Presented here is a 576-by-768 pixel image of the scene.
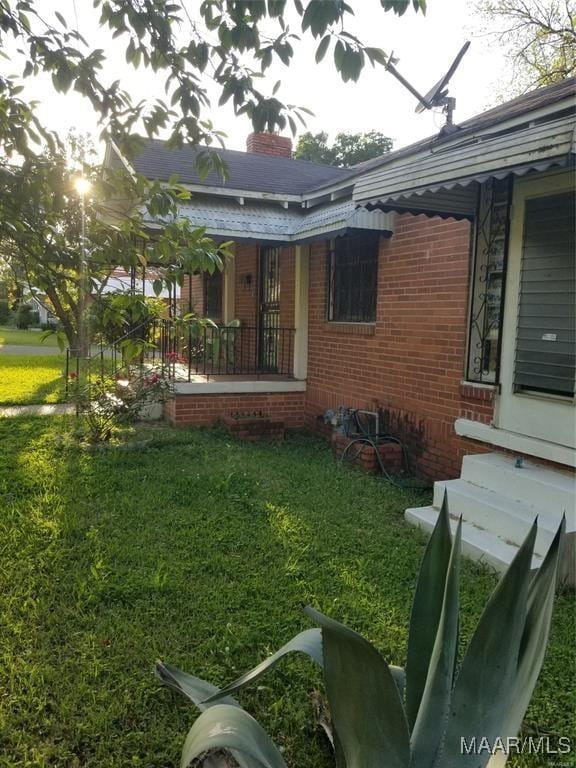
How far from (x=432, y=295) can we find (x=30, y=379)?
33.2 feet

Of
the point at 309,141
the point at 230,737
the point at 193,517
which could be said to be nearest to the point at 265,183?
the point at 193,517

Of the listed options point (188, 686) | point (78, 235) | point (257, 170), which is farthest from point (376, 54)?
point (257, 170)

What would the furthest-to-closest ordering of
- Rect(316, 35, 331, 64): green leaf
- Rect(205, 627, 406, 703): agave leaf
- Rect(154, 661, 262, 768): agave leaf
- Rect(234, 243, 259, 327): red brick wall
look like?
Rect(234, 243, 259, 327): red brick wall < Rect(154, 661, 262, 768): agave leaf < Rect(316, 35, 331, 64): green leaf < Rect(205, 627, 406, 703): agave leaf

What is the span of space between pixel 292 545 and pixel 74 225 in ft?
9.06

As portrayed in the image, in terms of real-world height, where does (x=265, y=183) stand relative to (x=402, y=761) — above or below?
above

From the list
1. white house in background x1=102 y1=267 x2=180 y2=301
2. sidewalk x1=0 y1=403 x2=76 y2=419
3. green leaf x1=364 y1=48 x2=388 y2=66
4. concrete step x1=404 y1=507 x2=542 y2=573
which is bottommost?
concrete step x1=404 y1=507 x2=542 y2=573

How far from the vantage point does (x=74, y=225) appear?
265 cm

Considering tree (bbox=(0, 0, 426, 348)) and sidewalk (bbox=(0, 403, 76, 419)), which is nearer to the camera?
tree (bbox=(0, 0, 426, 348))

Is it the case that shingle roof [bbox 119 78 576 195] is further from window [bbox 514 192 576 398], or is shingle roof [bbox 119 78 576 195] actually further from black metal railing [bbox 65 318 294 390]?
Result: black metal railing [bbox 65 318 294 390]

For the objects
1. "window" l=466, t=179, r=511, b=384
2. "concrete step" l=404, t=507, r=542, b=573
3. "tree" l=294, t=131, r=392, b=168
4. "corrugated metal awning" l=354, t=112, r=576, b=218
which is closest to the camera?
"corrugated metal awning" l=354, t=112, r=576, b=218

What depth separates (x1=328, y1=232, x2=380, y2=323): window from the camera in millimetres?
7422

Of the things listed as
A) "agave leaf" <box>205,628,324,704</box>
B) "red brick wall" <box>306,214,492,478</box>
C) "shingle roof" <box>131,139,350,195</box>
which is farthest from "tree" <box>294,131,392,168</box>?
"agave leaf" <box>205,628,324,704</box>

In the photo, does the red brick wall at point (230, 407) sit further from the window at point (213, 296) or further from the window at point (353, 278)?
the window at point (213, 296)

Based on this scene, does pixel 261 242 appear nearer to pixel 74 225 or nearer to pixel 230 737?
pixel 74 225
